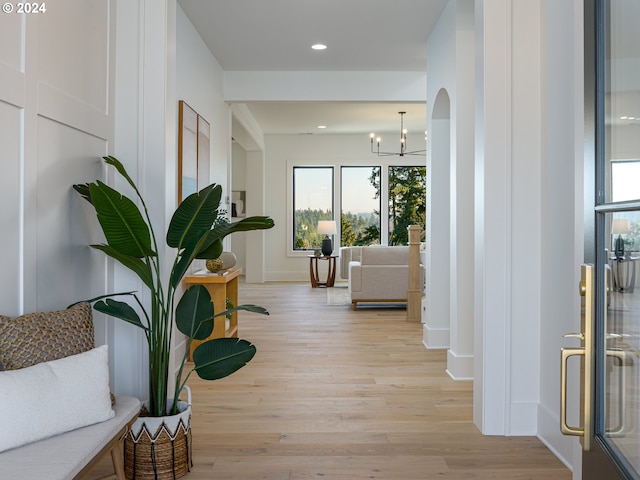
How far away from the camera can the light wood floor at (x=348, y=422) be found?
2.55 metres

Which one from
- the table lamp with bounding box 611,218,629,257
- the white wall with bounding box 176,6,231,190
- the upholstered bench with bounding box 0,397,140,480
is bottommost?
the upholstered bench with bounding box 0,397,140,480

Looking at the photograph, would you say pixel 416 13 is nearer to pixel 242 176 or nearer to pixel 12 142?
pixel 12 142

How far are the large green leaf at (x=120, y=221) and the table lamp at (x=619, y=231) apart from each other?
1.61 metres

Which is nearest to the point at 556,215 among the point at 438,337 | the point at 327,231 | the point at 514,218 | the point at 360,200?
the point at 514,218

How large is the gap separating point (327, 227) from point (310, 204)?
3.30 ft

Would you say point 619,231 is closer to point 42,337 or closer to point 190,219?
point 190,219

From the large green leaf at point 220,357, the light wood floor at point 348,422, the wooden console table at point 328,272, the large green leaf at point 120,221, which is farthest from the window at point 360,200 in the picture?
the large green leaf at point 120,221

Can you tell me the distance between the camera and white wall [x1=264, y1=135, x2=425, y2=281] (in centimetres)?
1142

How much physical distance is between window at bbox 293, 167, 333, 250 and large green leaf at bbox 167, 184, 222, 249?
9.27m

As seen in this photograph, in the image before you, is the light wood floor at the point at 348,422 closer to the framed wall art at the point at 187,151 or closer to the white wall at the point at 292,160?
the framed wall art at the point at 187,151

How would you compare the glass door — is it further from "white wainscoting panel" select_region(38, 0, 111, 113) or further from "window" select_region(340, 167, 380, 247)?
"window" select_region(340, 167, 380, 247)

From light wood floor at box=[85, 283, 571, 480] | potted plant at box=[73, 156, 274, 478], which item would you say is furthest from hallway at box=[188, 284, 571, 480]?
potted plant at box=[73, 156, 274, 478]

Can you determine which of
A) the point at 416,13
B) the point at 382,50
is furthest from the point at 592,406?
the point at 382,50

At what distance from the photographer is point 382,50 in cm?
578
